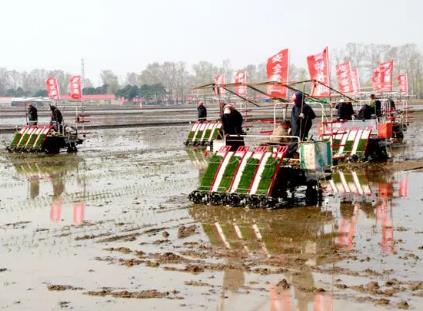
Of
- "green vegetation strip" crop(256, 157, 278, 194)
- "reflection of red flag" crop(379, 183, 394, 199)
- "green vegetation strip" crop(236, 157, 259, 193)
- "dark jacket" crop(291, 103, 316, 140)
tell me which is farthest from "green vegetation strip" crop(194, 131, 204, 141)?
"green vegetation strip" crop(256, 157, 278, 194)

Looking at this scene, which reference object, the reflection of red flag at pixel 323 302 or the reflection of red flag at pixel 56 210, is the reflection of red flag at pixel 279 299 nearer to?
the reflection of red flag at pixel 323 302

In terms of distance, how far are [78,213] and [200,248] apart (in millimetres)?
3758

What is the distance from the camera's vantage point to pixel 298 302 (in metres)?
6.98

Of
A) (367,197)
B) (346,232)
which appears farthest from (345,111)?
(346,232)

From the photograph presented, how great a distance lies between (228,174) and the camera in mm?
13062

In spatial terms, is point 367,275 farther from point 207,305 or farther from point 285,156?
point 285,156

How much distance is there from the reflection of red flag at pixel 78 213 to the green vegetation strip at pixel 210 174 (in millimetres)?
2318

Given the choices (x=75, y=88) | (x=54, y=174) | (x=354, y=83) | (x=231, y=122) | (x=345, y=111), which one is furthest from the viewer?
(x=354, y=83)

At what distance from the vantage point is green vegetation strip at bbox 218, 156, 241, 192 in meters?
12.9

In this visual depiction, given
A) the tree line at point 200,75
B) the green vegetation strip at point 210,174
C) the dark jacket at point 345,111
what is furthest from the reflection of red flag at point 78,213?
the tree line at point 200,75

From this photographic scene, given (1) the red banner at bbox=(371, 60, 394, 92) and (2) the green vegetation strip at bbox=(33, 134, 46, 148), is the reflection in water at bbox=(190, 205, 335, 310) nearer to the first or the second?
(2) the green vegetation strip at bbox=(33, 134, 46, 148)

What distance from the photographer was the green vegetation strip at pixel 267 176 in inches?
492

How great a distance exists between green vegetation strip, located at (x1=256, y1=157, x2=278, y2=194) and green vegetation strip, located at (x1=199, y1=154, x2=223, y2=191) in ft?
3.47

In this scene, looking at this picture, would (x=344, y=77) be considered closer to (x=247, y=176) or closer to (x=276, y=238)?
(x=247, y=176)
